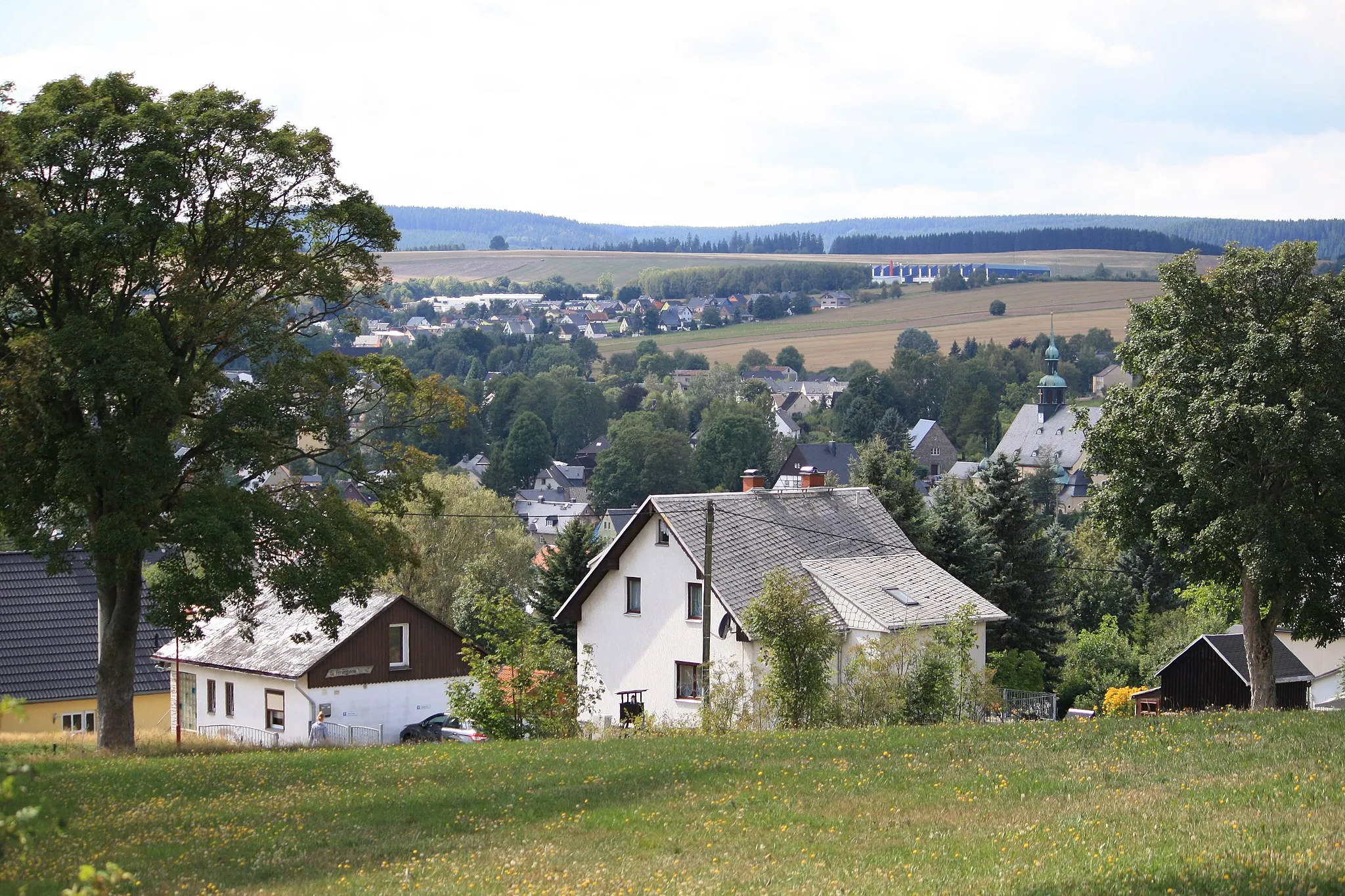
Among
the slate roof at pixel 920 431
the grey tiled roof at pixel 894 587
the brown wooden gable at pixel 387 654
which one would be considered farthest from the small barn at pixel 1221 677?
the slate roof at pixel 920 431

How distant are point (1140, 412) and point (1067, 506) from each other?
112188 mm

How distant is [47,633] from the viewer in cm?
3694

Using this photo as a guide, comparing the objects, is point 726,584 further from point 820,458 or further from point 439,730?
point 820,458

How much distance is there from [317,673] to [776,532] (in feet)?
45.9

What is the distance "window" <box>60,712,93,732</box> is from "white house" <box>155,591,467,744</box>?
262cm

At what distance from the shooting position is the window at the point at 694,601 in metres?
37.5

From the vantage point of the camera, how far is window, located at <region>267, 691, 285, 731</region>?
39156 mm

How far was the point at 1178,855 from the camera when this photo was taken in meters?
11.1

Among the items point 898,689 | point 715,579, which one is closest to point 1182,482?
point 898,689

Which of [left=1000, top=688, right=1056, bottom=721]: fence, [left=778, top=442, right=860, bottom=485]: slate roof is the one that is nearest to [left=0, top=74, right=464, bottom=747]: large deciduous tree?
[left=1000, top=688, right=1056, bottom=721]: fence

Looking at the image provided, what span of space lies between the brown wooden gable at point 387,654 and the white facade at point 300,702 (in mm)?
259

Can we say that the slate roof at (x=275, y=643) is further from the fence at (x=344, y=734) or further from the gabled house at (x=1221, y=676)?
the gabled house at (x=1221, y=676)

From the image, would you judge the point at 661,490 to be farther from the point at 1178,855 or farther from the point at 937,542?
the point at 1178,855

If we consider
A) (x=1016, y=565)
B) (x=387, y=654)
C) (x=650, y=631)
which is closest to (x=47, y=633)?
(x=387, y=654)
